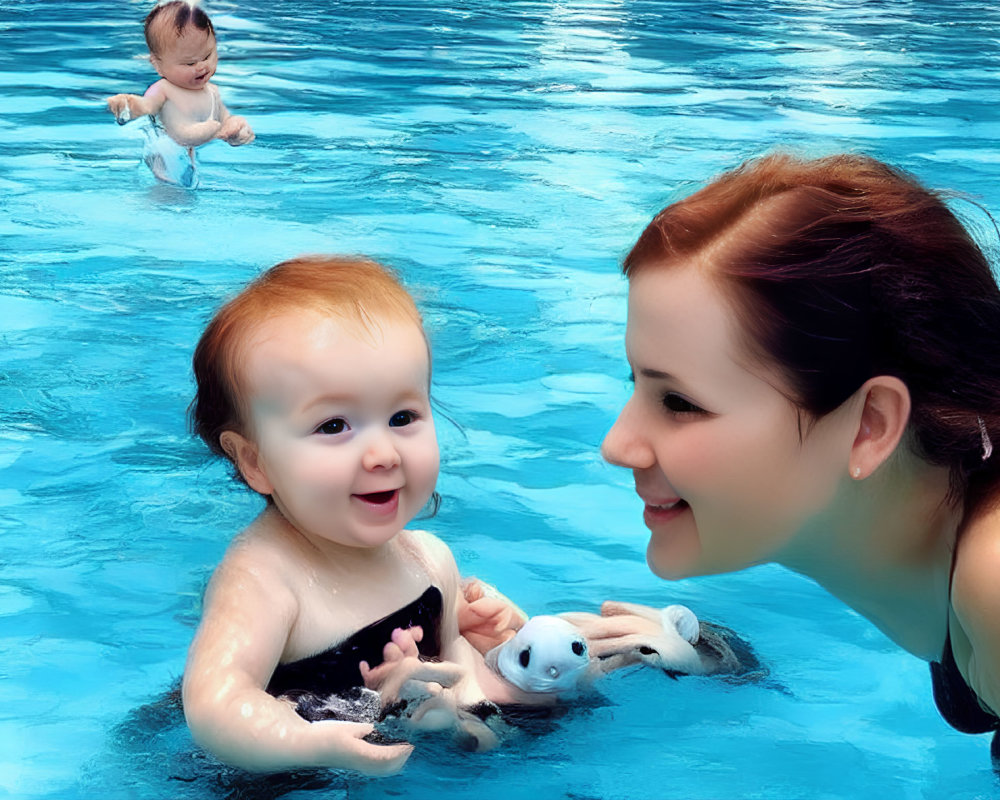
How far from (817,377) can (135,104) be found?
5.36 metres

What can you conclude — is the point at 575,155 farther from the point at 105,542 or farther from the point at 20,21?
the point at 20,21

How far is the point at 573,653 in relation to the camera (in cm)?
286

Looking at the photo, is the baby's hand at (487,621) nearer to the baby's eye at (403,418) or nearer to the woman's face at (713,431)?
the baby's eye at (403,418)

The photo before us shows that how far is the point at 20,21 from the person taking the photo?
11.6 m

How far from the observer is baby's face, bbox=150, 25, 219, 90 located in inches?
275

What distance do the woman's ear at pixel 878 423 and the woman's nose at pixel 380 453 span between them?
2.71ft

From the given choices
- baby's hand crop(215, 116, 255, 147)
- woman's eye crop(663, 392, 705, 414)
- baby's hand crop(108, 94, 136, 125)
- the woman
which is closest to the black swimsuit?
the woman

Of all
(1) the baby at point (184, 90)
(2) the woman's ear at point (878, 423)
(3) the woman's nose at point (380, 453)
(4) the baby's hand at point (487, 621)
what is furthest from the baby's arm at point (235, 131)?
(2) the woman's ear at point (878, 423)

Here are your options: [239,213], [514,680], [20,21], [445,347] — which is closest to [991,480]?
[514,680]

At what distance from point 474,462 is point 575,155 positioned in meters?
3.89

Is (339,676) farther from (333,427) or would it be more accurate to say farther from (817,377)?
(817,377)

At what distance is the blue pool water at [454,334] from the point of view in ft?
10.0

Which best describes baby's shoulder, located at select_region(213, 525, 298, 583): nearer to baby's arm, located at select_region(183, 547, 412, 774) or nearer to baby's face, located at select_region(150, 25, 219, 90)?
baby's arm, located at select_region(183, 547, 412, 774)

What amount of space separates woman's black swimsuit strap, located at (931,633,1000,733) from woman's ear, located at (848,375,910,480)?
0.47 meters
